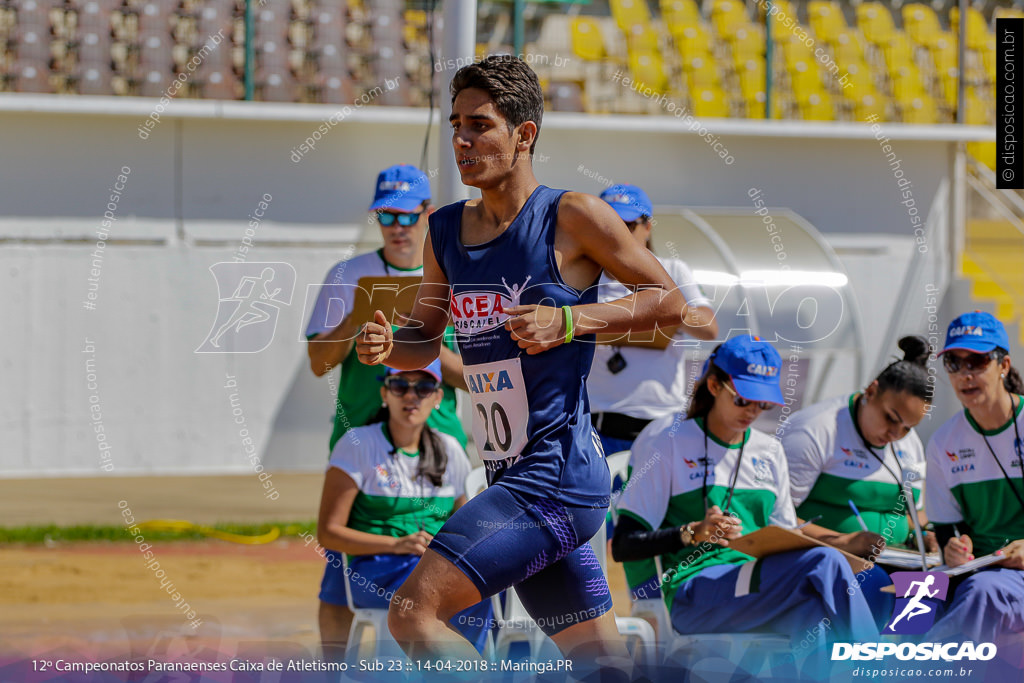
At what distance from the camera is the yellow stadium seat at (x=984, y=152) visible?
12488mm

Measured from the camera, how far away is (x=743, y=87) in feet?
38.9

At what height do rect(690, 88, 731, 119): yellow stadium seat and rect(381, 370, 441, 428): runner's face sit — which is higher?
rect(690, 88, 731, 119): yellow stadium seat

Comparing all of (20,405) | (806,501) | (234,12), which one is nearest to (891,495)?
(806,501)

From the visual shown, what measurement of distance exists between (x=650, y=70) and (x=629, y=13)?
1.54 m

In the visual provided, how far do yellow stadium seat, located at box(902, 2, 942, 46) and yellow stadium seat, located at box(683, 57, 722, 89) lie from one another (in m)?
2.77

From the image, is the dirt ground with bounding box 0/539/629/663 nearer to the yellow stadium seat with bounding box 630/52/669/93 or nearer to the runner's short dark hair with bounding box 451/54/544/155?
the runner's short dark hair with bounding box 451/54/544/155

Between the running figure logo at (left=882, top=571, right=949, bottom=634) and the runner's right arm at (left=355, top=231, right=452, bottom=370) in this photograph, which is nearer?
the runner's right arm at (left=355, top=231, right=452, bottom=370)

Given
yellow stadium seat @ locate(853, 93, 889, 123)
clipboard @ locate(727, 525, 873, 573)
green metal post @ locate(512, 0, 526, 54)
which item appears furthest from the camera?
yellow stadium seat @ locate(853, 93, 889, 123)

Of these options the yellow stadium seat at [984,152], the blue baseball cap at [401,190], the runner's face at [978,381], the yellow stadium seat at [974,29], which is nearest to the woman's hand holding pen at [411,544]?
the blue baseball cap at [401,190]

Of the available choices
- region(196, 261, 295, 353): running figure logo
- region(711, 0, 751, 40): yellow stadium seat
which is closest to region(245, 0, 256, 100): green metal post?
region(196, 261, 295, 353): running figure logo

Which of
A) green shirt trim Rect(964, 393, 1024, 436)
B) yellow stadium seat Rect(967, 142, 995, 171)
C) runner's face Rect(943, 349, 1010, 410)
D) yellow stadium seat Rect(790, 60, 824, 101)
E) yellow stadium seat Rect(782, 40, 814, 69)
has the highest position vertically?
yellow stadium seat Rect(782, 40, 814, 69)

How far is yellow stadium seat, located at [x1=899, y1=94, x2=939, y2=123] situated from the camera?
39.4 ft

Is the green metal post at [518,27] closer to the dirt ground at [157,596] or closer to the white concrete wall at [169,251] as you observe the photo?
the white concrete wall at [169,251]

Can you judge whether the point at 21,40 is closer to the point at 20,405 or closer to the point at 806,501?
the point at 20,405
